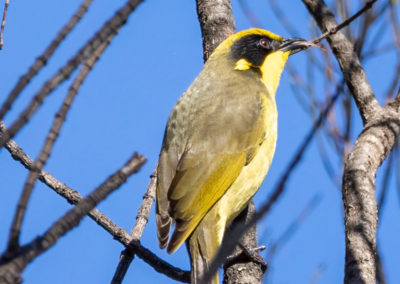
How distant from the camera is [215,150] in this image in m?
4.14

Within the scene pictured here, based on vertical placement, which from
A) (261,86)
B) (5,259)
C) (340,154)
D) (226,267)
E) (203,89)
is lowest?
(5,259)

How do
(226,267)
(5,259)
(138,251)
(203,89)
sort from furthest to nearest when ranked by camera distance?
(203,89) → (226,267) → (138,251) → (5,259)

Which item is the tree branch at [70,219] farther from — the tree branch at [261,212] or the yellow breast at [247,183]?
the yellow breast at [247,183]

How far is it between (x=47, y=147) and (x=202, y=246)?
2521 mm

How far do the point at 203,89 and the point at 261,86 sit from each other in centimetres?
44

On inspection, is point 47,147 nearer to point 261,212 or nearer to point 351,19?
point 261,212

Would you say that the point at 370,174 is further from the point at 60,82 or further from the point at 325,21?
the point at 60,82

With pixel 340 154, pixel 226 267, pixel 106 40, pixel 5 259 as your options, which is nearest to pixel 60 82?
pixel 106 40

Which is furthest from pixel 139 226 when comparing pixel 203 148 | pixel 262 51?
pixel 262 51

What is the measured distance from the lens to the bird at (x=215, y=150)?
3.81 m

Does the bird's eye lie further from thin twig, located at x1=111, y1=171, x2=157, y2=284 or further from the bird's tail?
the bird's tail

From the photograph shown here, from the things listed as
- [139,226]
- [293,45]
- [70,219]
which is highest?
[293,45]

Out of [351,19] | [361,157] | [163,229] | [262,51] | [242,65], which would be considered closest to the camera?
[351,19]

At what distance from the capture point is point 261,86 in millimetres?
4699
